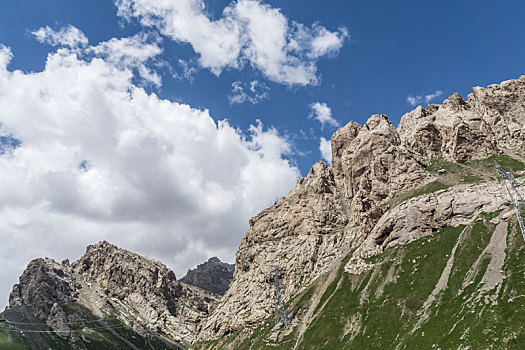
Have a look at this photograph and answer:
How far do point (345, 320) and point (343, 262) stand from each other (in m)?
49.1

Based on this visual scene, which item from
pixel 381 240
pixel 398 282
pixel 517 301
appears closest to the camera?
pixel 517 301

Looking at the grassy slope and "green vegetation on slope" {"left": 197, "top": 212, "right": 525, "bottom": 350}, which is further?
"green vegetation on slope" {"left": 197, "top": 212, "right": 525, "bottom": 350}

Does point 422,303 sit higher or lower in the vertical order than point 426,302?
lower

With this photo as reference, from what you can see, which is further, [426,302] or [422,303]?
[422,303]

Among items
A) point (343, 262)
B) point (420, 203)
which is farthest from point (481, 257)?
point (343, 262)

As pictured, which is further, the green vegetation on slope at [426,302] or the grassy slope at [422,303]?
the green vegetation on slope at [426,302]

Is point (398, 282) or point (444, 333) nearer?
point (444, 333)

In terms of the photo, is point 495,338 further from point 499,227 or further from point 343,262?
point 343,262

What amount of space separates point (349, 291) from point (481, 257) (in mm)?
59893

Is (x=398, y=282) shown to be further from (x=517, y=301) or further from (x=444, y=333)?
(x=517, y=301)

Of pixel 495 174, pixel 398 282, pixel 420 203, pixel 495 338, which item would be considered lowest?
pixel 495 338

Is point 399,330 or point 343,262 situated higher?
point 343,262

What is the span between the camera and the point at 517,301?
299 ft

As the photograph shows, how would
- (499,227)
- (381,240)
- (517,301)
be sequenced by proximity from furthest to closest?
1. (381,240)
2. (499,227)
3. (517,301)
